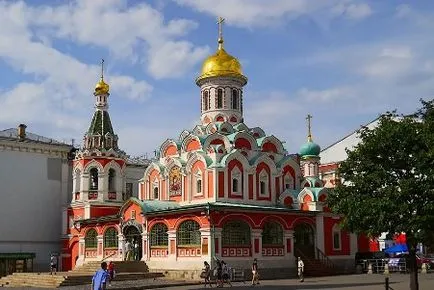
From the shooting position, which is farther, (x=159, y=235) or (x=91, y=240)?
(x=91, y=240)

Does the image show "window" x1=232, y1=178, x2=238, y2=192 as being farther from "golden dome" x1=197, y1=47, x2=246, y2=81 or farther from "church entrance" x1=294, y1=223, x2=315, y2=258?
"golden dome" x1=197, y1=47, x2=246, y2=81

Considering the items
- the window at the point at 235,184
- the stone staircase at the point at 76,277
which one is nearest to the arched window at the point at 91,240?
the stone staircase at the point at 76,277

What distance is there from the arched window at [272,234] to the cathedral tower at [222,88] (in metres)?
8.28

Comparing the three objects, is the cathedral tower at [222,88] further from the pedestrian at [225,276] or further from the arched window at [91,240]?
the pedestrian at [225,276]

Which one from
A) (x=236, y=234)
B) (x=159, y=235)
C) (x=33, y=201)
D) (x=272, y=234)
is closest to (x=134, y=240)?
(x=159, y=235)

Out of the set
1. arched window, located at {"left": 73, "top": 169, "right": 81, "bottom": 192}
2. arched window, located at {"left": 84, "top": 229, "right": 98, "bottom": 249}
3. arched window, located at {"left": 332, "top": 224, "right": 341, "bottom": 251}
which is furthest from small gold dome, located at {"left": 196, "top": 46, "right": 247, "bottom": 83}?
arched window, located at {"left": 84, "top": 229, "right": 98, "bottom": 249}

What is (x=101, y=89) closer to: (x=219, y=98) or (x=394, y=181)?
(x=219, y=98)

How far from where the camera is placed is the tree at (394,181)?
18.1 m

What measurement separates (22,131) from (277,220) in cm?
2068

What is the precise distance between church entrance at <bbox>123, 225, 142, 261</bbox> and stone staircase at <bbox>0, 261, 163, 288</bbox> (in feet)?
6.36

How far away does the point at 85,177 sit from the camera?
41000 mm

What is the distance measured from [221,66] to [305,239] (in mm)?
12055

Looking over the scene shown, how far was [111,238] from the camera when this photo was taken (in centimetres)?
3759

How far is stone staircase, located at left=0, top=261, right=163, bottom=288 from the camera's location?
29406 millimetres
